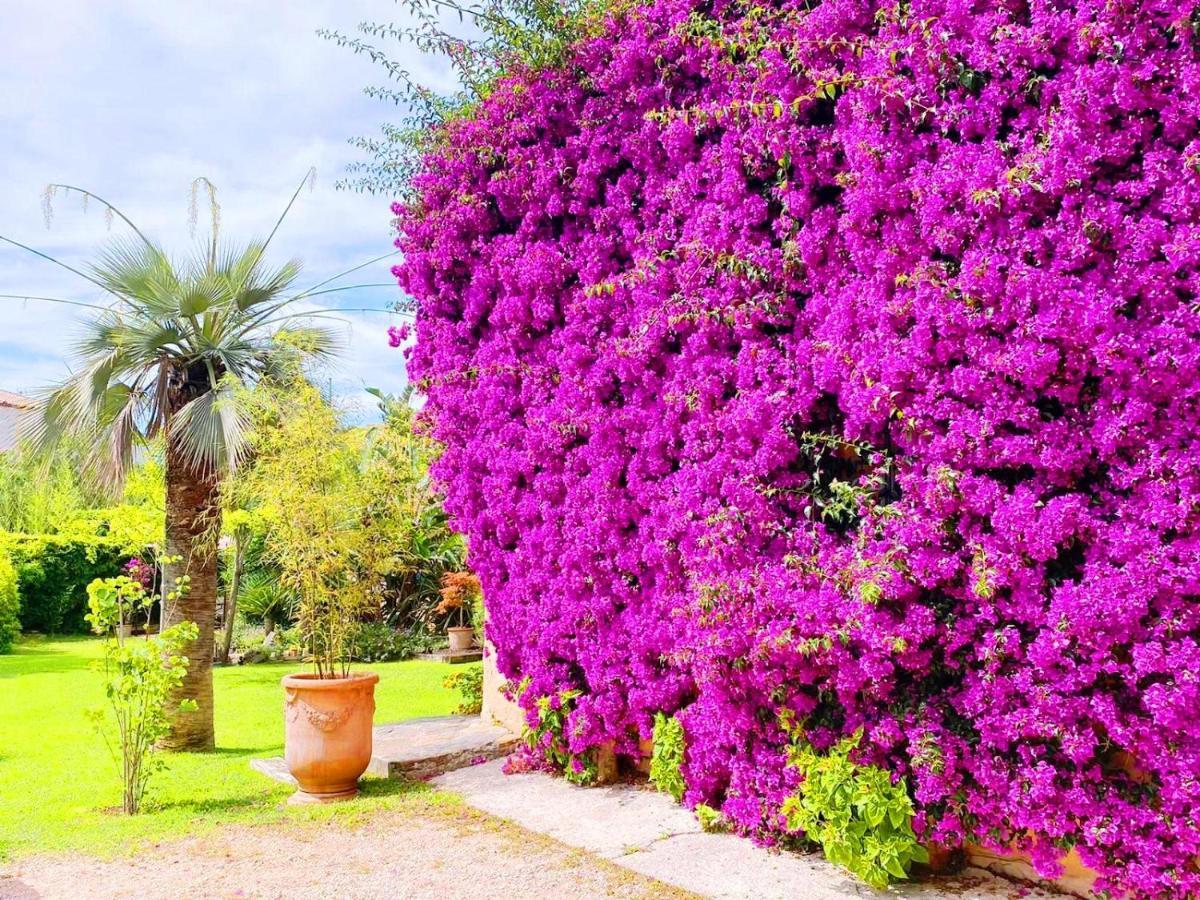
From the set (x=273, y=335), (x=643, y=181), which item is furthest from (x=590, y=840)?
(x=273, y=335)

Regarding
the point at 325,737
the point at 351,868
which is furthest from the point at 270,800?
the point at 351,868

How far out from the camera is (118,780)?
7.44 m

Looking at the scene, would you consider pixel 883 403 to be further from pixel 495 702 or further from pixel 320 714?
pixel 495 702

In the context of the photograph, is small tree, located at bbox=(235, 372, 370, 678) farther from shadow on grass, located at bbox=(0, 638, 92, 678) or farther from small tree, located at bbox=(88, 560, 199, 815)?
shadow on grass, located at bbox=(0, 638, 92, 678)

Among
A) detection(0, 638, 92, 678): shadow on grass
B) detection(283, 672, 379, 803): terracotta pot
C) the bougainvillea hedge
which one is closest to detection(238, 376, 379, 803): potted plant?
detection(283, 672, 379, 803): terracotta pot

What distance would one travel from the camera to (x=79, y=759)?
8.45 meters

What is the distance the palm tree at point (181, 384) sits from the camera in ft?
27.4

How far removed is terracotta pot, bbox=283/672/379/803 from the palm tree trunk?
7.63 ft

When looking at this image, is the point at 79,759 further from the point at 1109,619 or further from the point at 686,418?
the point at 1109,619

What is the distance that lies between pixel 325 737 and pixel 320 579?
1.10 metres

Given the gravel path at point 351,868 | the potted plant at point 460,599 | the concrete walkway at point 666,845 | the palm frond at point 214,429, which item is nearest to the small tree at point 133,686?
the gravel path at point 351,868

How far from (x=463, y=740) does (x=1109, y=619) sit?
522 centimetres

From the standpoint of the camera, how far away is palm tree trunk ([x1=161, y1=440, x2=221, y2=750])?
8.45 metres

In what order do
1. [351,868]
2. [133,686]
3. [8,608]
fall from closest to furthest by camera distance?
[351,868] < [133,686] < [8,608]
